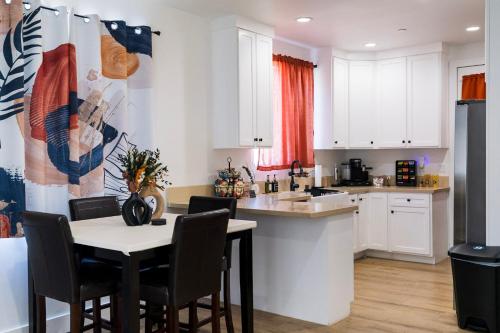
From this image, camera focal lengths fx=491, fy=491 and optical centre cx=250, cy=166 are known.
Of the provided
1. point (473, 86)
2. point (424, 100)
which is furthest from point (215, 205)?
point (473, 86)

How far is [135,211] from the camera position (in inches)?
118

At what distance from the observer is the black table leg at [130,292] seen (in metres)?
2.44

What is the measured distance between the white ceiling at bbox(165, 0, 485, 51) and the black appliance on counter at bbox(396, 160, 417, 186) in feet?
4.78

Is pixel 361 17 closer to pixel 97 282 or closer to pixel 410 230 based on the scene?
pixel 410 230

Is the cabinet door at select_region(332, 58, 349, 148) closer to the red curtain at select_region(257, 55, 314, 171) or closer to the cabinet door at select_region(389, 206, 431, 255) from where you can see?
the red curtain at select_region(257, 55, 314, 171)

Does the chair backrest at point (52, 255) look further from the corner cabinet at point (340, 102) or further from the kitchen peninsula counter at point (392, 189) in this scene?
the corner cabinet at point (340, 102)

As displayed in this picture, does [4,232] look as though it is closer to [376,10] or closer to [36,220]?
[36,220]

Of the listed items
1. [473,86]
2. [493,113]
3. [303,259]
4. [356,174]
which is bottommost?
[303,259]

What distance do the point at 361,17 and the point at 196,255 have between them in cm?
312

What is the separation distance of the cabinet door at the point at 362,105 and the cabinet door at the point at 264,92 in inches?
64.9

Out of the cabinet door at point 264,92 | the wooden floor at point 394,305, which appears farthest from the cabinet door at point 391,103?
the cabinet door at point 264,92

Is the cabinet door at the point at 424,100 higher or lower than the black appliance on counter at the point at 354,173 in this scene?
higher

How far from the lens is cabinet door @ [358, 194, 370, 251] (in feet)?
19.2

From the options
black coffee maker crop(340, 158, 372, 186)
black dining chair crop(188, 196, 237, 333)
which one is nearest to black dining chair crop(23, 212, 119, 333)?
black dining chair crop(188, 196, 237, 333)
